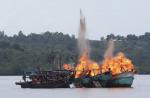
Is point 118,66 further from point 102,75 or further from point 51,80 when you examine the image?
point 51,80

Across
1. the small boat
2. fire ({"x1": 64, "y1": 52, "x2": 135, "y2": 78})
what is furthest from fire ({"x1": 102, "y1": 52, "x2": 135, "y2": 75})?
the small boat

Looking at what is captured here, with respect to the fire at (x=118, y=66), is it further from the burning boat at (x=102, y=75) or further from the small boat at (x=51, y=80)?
the small boat at (x=51, y=80)

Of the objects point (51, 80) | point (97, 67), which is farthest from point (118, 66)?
point (51, 80)

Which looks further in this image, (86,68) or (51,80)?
(86,68)

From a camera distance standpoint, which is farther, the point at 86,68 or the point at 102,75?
the point at 86,68

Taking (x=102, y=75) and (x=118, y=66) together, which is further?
(x=118, y=66)

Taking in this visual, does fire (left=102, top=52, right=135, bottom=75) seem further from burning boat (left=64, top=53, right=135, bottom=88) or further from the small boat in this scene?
the small boat

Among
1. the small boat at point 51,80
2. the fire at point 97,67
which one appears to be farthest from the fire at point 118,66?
the small boat at point 51,80

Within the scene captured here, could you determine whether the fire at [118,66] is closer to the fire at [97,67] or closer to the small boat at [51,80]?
the fire at [97,67]

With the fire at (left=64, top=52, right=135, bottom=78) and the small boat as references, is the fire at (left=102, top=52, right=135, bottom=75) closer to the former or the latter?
the fire at (left=64, top=52, right=135, bottom=78)

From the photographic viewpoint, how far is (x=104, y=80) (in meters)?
187

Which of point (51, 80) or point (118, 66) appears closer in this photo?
point (51, 80)

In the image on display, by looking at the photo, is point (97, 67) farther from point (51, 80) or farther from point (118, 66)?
point (51, 80)

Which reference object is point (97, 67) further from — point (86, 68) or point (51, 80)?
point (51, 80)
